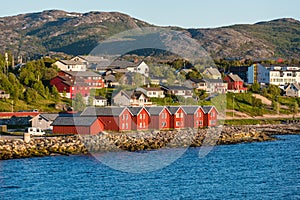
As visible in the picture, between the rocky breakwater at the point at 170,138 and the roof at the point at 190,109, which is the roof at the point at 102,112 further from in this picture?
the roof at the point at 190,109

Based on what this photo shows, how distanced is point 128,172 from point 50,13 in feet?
478

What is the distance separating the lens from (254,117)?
57688 millimetres

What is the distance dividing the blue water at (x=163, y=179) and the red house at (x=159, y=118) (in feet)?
32.0

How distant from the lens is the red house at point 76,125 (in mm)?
38625

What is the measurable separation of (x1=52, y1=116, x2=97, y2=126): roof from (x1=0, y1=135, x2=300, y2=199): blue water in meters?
6.15

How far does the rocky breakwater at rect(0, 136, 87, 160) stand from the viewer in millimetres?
32469

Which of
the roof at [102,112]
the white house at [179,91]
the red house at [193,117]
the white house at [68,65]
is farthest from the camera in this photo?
the white house at [68,65]

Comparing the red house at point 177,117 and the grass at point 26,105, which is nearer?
the red house at point 177,117

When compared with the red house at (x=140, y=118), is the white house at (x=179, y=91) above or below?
above

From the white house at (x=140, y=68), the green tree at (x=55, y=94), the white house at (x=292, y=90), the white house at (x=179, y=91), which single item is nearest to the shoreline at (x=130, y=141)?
the white house at (x=179, y=91)

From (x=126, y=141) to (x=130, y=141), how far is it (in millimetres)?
258

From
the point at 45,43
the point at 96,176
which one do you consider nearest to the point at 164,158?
the point at 96,176

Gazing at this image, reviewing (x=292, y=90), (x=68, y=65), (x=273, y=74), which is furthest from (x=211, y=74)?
(x=68, y=65)

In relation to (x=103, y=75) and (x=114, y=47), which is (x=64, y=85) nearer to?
(x=103, y=75)
